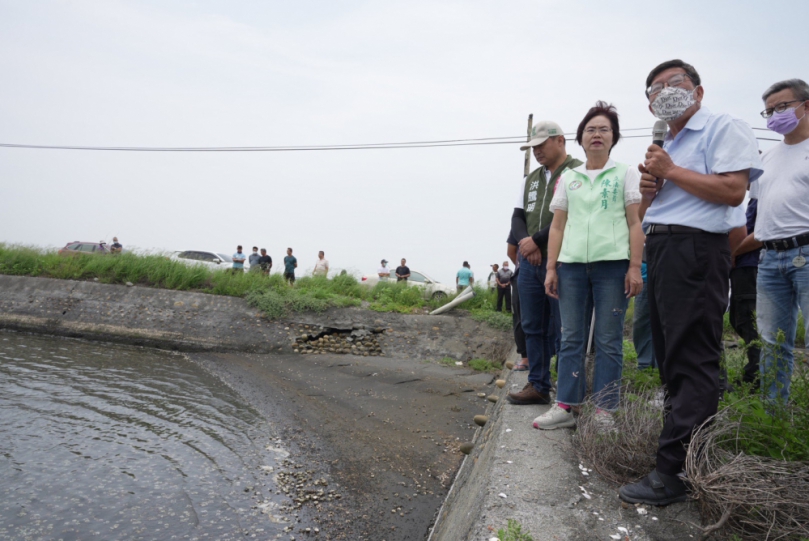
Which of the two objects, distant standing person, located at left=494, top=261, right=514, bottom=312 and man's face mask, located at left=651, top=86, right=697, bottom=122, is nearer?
man's face mask, located at left=651, top=86, right=697, bottom=122

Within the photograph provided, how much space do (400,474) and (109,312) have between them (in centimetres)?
1021

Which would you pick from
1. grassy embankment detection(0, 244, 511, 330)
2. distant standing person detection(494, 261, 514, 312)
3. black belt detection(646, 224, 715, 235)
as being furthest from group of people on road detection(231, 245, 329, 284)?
black belt detection(646, 224, 715, 235)

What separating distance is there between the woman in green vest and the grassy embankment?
8.60 metres

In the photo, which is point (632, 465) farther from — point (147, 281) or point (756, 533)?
point (147, 281)

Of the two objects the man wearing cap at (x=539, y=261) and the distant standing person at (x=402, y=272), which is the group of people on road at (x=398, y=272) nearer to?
the distant standing person at (x=402, y=272)

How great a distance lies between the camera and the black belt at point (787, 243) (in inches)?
108

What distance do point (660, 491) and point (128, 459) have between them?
161 inches

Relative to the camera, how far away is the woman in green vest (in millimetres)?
3000

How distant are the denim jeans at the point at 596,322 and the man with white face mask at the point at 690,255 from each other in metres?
0.65

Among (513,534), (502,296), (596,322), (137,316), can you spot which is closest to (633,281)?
(596,322)

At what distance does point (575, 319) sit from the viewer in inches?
121

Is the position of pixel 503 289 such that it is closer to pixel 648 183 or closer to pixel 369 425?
pixel 369 425

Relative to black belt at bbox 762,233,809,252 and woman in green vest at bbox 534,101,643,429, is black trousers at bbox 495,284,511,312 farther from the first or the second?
black belt at bbox 762,233,809,252

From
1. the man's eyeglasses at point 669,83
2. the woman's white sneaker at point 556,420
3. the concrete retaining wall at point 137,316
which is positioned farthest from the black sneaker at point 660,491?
the concrete retaining wall at point 137,316
